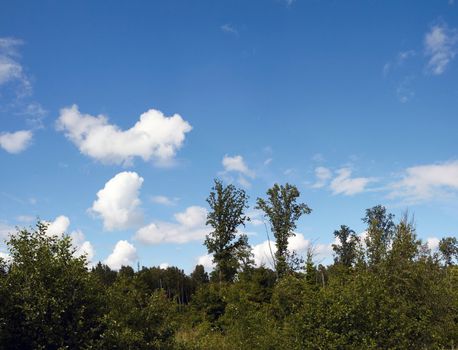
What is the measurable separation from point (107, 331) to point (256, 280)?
31.9 m

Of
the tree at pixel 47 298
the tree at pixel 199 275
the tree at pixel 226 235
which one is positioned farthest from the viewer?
the tree at pixel 199 275

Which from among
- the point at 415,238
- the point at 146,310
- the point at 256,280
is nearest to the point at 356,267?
the point at 415,238

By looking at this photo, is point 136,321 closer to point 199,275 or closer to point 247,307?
point 247,307

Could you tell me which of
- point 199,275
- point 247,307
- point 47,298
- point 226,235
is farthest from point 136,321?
point 199,275

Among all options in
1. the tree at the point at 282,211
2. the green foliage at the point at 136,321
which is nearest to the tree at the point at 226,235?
the tree at the point at 282,211

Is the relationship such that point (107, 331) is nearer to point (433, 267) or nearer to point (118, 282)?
point (118, 282)

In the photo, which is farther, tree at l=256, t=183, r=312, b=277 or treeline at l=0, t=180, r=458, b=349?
tree at l=256, t=183, r=312, b=277

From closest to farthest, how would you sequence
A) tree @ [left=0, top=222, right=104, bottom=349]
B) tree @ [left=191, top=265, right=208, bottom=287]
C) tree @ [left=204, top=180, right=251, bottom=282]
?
tree @ [left=0, top=222, right=104, bottom=349]
tree @ [left=204, top=180, right=251, bottom=282]
tree @ [left=191, top=265, right=208, bottom=287]

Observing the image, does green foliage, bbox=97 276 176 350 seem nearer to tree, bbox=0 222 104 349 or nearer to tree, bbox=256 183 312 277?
tree, bbox=0 222 104 349

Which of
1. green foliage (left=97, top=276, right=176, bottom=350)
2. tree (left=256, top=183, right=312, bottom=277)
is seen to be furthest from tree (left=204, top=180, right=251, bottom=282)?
green foliage (left=97, top=276, right=176, bottom=350)

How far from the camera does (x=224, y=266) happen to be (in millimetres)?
63344

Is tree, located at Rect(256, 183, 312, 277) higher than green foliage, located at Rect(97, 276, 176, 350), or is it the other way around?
tree, located at Rect(256, 183, 312, 277)

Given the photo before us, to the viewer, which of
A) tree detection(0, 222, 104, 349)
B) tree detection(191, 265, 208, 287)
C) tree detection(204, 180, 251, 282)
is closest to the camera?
tree detection(0, 222, 104, 349)

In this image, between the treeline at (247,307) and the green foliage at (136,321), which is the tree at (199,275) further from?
the green foliage at (136,321)
